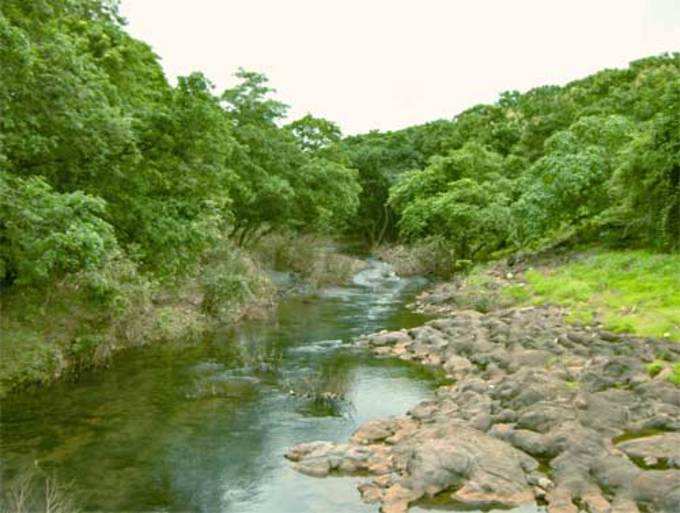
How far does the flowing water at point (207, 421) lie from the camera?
11.3 m

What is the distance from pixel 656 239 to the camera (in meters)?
28.6

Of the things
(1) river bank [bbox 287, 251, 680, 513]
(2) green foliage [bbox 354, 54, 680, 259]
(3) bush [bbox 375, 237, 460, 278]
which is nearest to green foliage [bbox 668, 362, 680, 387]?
(1) river bank [bbox 287, 251, 680, 513]

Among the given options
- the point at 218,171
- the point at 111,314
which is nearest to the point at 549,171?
the point at 218,171

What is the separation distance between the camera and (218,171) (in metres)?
20.3

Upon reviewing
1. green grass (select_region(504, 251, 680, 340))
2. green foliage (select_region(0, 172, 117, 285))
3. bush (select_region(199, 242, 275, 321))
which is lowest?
green grass (select_region(504, 251, 680, 340))

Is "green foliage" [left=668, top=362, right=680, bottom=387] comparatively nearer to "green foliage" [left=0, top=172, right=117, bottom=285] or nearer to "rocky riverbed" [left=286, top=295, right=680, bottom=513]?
"rocky riverbed" [left=286, top=295, right=680, bottom=513]

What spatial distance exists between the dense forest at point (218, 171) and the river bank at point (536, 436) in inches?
265

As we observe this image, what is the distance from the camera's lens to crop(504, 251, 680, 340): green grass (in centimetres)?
2095

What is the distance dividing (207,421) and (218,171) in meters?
8.25

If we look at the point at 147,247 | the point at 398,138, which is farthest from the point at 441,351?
the point at 398,138

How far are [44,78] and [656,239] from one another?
2416 cm

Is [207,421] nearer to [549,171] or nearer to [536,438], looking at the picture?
[536,438]

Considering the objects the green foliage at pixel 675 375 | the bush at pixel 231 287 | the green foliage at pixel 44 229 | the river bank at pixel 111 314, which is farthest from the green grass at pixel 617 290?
the green foliage at pixel 44 229

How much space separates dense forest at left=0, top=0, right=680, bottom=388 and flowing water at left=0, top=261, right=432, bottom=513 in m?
2.37
